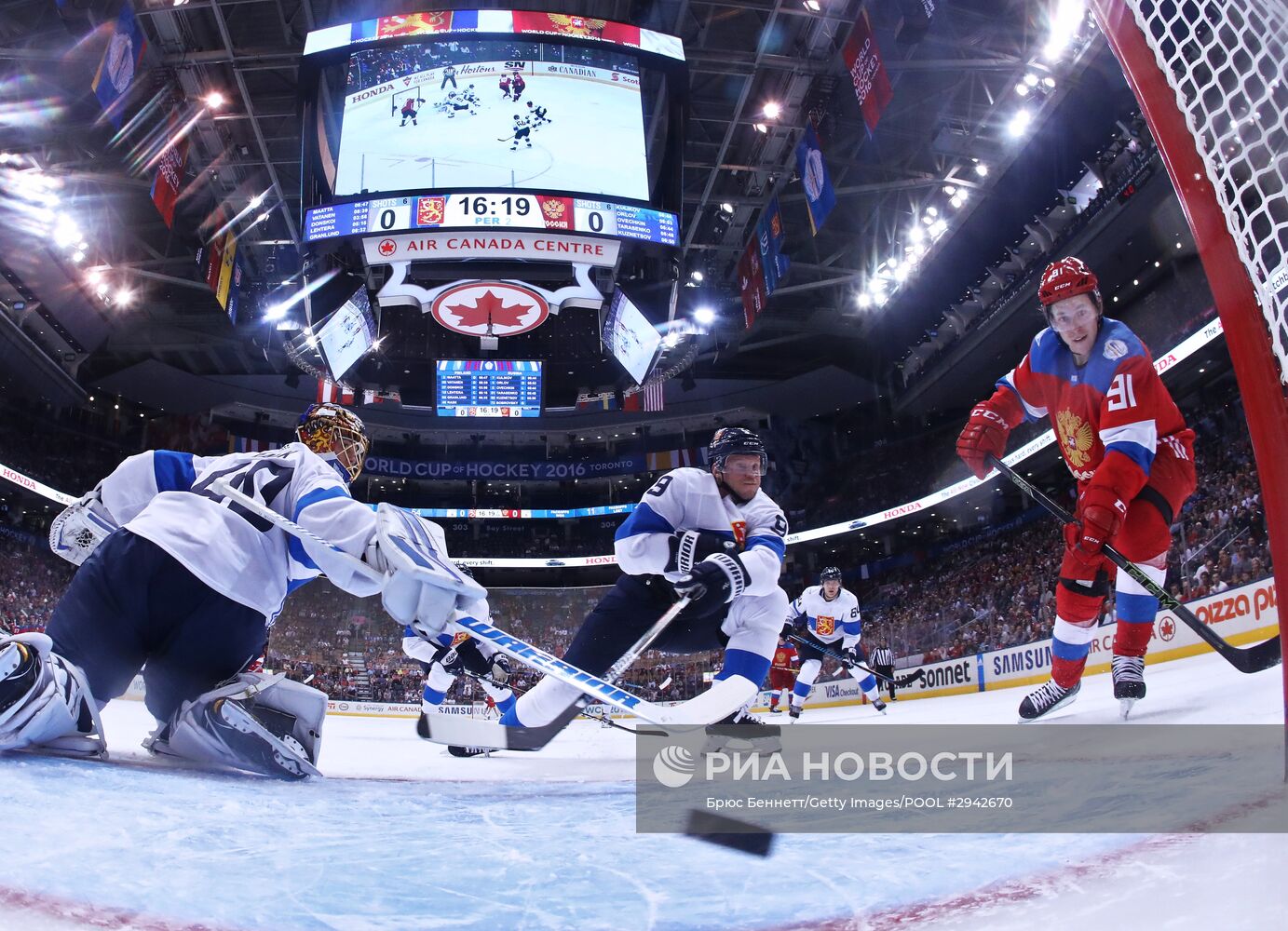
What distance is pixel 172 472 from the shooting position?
2.62 metres

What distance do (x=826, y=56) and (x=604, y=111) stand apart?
4431 mm

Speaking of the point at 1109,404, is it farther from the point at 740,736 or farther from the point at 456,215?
the point at 456,215

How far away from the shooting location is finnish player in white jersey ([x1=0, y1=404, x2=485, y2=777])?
2.12m

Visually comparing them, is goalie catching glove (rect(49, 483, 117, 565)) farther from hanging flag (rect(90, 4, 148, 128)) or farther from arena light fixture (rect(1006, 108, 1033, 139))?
arena light fixture (rect(1006, 108, 1033, 139))

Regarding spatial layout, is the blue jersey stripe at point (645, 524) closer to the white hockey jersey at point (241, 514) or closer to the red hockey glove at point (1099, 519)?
the white hockey jersey at point (241, 514)

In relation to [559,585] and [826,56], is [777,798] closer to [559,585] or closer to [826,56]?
[826,56]

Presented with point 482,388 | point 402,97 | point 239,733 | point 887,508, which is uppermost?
point 402,97

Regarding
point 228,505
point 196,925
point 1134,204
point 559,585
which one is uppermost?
point 1134,204

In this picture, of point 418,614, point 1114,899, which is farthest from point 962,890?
point 418,614

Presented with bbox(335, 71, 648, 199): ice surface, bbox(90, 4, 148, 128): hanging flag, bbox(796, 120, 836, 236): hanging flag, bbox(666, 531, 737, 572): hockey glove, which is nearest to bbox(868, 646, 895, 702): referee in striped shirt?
bbox(796, 120, 836, 236): hanging flag

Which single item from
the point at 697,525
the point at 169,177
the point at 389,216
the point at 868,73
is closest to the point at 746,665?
the point at 697,525

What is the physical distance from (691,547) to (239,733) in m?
1.62

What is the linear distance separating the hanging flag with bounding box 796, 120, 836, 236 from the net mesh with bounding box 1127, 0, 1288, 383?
947 centimetres

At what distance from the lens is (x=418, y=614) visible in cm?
215
